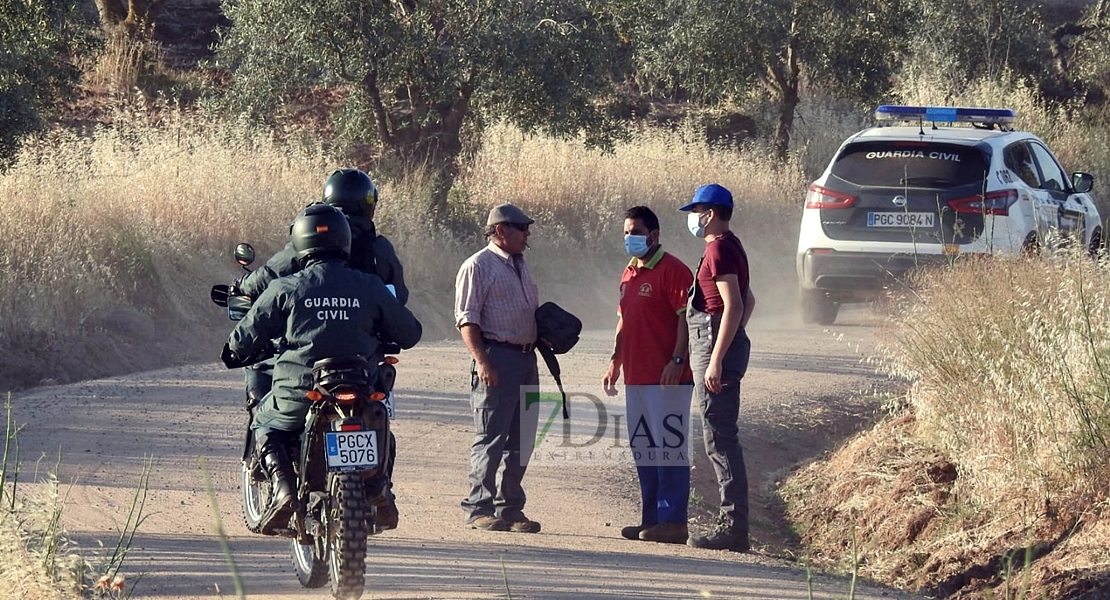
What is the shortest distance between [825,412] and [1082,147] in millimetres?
16528

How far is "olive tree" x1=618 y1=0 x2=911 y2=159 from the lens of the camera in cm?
2514

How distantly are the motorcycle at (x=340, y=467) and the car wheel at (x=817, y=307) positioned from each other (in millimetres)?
9262

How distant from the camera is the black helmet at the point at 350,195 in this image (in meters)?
6.79

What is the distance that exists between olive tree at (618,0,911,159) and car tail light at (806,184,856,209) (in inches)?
417

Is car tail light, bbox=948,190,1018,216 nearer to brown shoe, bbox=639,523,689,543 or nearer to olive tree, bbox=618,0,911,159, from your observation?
brown shoe, bbox=639,523,689,543

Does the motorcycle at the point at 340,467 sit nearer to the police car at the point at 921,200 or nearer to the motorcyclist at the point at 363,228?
the motorcyclist at the point at 363,228

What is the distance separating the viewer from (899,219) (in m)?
13.3

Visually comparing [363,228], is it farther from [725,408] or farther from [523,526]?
[725,408]

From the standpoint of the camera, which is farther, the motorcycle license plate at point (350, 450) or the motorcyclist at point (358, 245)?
the motorcyclist at point (358, 245)

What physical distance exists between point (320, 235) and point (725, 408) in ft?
8.22

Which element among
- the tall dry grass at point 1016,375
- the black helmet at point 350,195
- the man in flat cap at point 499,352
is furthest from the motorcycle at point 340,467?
the tall dry grass at point 1016,375

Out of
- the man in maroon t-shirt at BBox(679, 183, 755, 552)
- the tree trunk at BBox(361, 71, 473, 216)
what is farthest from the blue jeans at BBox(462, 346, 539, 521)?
the tree trunk at BBox(361, 71, 473, 216)

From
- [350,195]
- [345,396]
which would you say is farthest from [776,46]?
[345,396]

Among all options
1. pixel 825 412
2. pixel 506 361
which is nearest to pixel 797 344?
pixel 825 412
